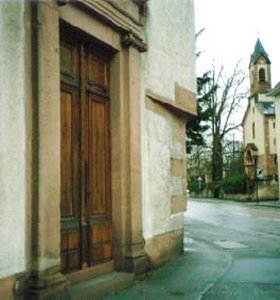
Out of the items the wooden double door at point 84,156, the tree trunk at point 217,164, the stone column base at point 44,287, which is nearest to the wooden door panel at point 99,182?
the wooden double door at point 84,156

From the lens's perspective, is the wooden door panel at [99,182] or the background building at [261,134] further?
the background building at [261,134]

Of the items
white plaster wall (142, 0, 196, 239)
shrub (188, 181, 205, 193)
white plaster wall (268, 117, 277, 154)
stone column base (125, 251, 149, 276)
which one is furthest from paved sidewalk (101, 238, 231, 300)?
shrub (188, 181, 205, 193)

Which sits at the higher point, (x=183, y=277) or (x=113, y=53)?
(x=113, y=53)

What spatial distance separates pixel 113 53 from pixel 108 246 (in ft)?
8.60

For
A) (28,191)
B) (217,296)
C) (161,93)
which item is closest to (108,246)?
(217,296)

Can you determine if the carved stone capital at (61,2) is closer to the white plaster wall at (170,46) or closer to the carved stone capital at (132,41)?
the carved stone capital at (132,41)

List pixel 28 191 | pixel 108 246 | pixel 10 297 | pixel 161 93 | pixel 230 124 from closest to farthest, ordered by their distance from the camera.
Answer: pixel 10 297, pixel 28 191, pixel 108 246, pixel 161 93, pixel 230 124

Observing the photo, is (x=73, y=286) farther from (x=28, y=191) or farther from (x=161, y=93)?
(x=161, y=93)

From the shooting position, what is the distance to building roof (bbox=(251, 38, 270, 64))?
3061 inches

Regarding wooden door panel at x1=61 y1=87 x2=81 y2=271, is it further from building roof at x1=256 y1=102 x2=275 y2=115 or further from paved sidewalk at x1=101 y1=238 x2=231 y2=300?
building roof at x1=256 y1=102 x2=275 y2=115

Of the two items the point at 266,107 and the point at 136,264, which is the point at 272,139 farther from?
the point at 136,264

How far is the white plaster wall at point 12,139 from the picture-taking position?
514 cm

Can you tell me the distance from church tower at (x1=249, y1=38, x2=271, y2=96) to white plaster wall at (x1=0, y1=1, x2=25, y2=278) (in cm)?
7211

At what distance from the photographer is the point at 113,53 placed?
7785 mm
